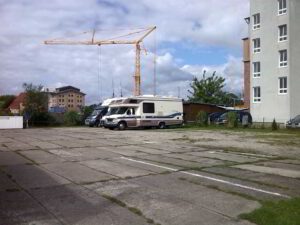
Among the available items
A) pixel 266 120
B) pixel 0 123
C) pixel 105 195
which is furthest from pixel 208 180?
pixel 0 123

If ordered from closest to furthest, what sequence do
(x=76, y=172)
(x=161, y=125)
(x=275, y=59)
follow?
(x=76, y=172) < (x=161, y=125) < (x=275, y=59)

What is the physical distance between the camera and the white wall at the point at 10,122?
50219 mm

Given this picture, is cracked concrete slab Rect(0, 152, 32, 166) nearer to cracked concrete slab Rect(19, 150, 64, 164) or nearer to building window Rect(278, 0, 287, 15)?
cracked concrete slab Rect(19, 150, 64, 164)

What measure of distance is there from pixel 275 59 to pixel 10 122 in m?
31.2

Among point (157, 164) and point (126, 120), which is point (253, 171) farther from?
point (126, 120)

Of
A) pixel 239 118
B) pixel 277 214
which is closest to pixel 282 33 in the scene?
pixel 239 118

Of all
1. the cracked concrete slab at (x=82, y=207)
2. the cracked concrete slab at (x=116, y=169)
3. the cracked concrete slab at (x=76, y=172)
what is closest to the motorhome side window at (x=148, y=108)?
the cracked concrete slab at (x=116, y=169)

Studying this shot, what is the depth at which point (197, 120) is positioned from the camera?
151ft

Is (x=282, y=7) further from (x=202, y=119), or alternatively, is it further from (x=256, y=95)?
(x=202, y=119)

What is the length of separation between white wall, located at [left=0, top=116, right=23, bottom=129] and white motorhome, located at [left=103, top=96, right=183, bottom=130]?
49.0 ft

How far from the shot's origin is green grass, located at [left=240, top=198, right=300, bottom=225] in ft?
22.4

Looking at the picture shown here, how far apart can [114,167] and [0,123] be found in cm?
4046

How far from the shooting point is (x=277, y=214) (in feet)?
23.7

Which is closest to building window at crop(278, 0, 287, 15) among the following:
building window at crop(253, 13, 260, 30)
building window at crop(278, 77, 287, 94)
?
building window at crop(253, 13, 260, 30)
